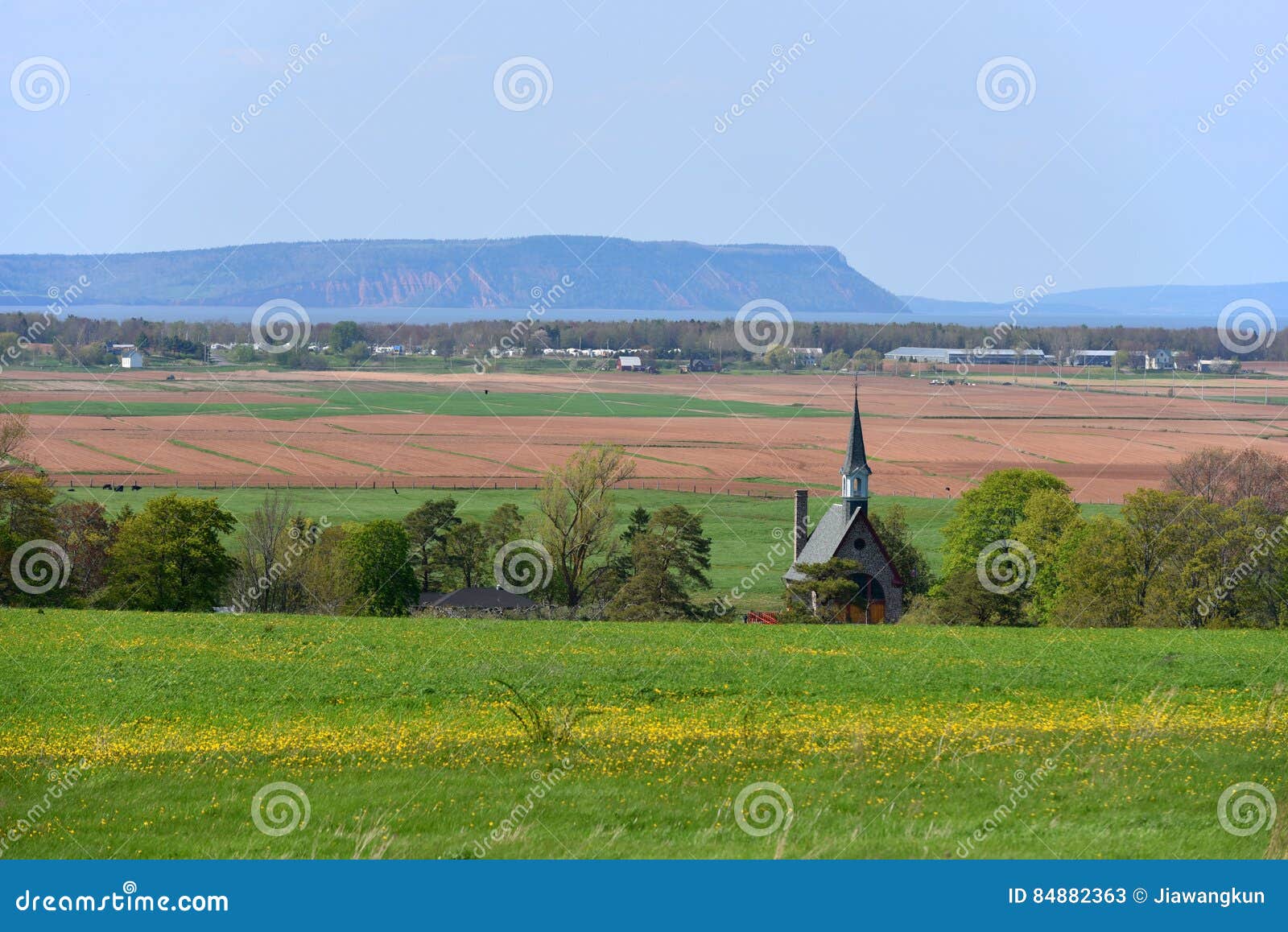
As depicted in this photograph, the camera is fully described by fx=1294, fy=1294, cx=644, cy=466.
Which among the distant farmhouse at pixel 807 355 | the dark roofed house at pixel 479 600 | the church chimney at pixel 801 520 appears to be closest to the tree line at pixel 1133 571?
the church chimney at pixel 801 520

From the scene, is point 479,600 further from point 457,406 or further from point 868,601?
point 457,406

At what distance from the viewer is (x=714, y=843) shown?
45.6 feet

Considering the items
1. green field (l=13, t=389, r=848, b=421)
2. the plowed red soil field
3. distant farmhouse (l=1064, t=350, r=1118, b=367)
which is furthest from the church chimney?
distant farmhouse (l=1064, t=350, r=1118, b=367)

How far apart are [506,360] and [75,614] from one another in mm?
145102

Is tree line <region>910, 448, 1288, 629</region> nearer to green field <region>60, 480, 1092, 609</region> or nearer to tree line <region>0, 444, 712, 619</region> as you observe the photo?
tree line <region>0, 444, 712, 619</region>

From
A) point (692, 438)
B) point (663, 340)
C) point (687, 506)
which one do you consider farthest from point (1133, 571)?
point (663, 340)

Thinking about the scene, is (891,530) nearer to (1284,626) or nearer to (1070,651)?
(1284,626)

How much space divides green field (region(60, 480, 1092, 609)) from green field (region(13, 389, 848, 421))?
1658 inches

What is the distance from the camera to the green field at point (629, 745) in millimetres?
14312

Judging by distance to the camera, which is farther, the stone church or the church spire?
the church spire

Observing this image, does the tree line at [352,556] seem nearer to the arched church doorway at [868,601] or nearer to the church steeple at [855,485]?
the arched church doorway at [868,601]

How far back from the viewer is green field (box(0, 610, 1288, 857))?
14312 mm

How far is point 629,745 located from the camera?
18438mm

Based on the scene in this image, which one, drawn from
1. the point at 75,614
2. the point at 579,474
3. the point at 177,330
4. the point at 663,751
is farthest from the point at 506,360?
the point at 663,751
